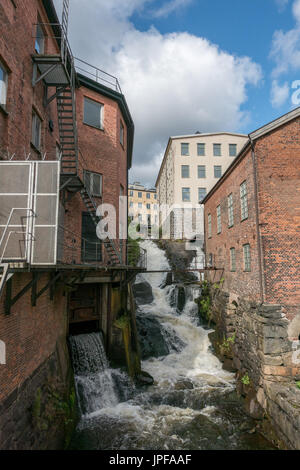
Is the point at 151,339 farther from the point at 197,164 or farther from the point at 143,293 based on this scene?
the point at 197,164

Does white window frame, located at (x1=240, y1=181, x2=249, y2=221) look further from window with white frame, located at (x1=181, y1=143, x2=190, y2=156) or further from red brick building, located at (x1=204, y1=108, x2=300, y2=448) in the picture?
window with white frame, located at (x1=181, y1=143, x2=190, y2=156)

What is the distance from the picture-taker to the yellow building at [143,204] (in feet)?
212

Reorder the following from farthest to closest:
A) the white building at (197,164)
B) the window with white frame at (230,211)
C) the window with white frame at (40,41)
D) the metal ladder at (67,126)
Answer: the white building at (197,164) < the window with white frame at (230,211) < the metal ladder at (67,126) < the window with white frame at (40,41)

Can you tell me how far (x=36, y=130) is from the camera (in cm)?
897

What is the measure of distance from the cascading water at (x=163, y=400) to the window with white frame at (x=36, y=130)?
784cm

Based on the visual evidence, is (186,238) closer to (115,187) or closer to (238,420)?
(115,187)

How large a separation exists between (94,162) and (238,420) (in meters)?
12.2

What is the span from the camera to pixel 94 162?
42.4 feet

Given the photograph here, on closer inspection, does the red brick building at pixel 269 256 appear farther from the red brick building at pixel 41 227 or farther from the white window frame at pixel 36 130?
the white window frame at pixel 36 130

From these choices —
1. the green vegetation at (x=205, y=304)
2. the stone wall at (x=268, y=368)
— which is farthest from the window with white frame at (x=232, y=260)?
the green vegetation at (x=205, y=304)

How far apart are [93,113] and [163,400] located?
13464 mm

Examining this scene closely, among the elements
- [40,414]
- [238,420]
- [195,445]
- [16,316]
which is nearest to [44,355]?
[40,414]

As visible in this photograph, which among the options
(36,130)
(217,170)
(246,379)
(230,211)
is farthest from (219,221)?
(217,170)

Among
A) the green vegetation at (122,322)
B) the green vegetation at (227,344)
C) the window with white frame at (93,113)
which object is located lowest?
the green vegetation at (227,344)
